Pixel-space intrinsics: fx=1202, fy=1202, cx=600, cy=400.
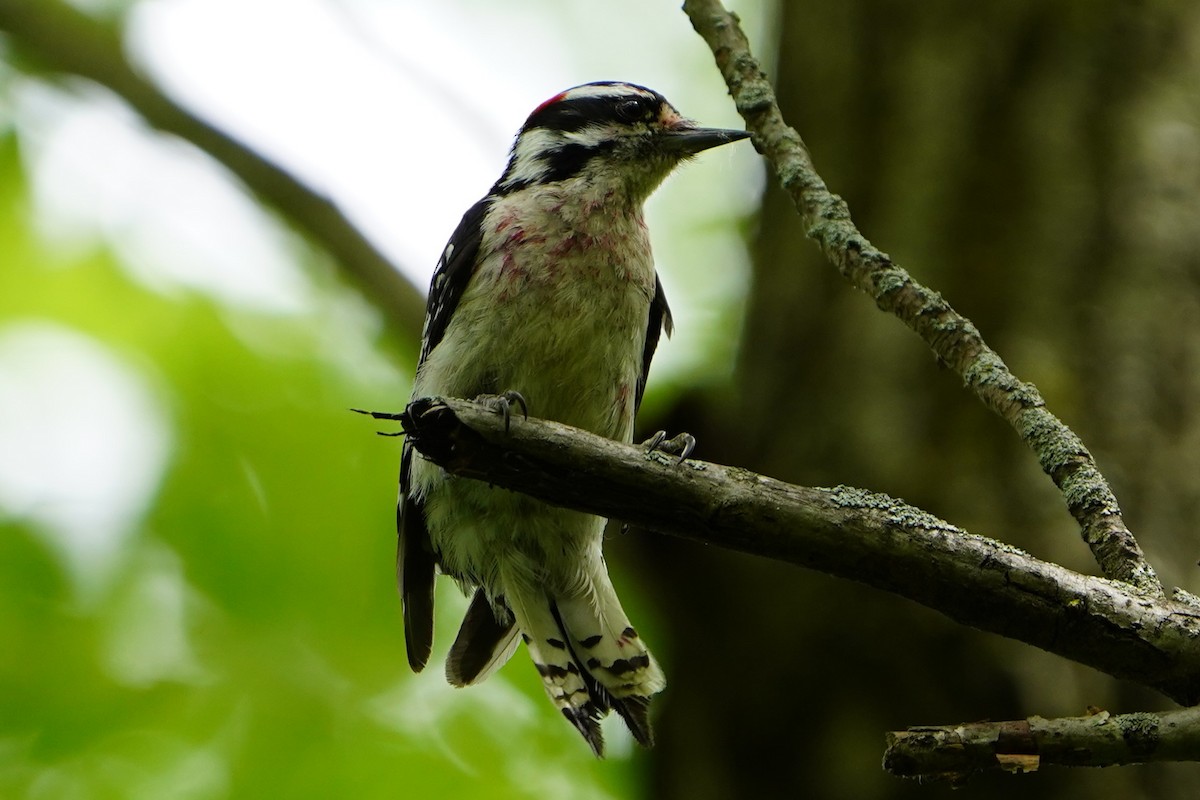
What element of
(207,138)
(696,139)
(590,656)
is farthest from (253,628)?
(696,139)

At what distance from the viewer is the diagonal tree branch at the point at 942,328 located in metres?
2.43

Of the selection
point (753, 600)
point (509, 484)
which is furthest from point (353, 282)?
point (509, 484)

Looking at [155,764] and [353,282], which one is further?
[155,764]

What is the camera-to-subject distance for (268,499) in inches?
241

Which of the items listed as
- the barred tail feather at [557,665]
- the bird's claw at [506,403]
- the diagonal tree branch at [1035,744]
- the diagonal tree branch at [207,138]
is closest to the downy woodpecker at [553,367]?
the barred tail feather at [557,665]

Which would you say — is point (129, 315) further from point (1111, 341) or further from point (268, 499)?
point (1111, 341)

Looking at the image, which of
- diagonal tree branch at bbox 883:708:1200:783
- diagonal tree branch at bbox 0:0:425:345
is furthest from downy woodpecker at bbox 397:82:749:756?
diagonal tree branch at bbox 883:708:1200:783

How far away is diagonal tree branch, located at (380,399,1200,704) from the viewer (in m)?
2.20

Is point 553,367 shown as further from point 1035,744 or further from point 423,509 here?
point 1035,744

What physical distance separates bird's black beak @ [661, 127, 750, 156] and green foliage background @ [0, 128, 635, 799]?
5.28ft

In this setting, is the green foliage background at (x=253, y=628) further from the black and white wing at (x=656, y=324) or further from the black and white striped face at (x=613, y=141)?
the black and white wing at (x=656, y=324)

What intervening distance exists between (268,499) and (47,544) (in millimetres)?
1071

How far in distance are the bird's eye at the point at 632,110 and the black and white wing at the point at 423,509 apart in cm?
71

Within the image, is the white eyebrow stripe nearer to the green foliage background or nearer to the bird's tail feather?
the green foliage background
